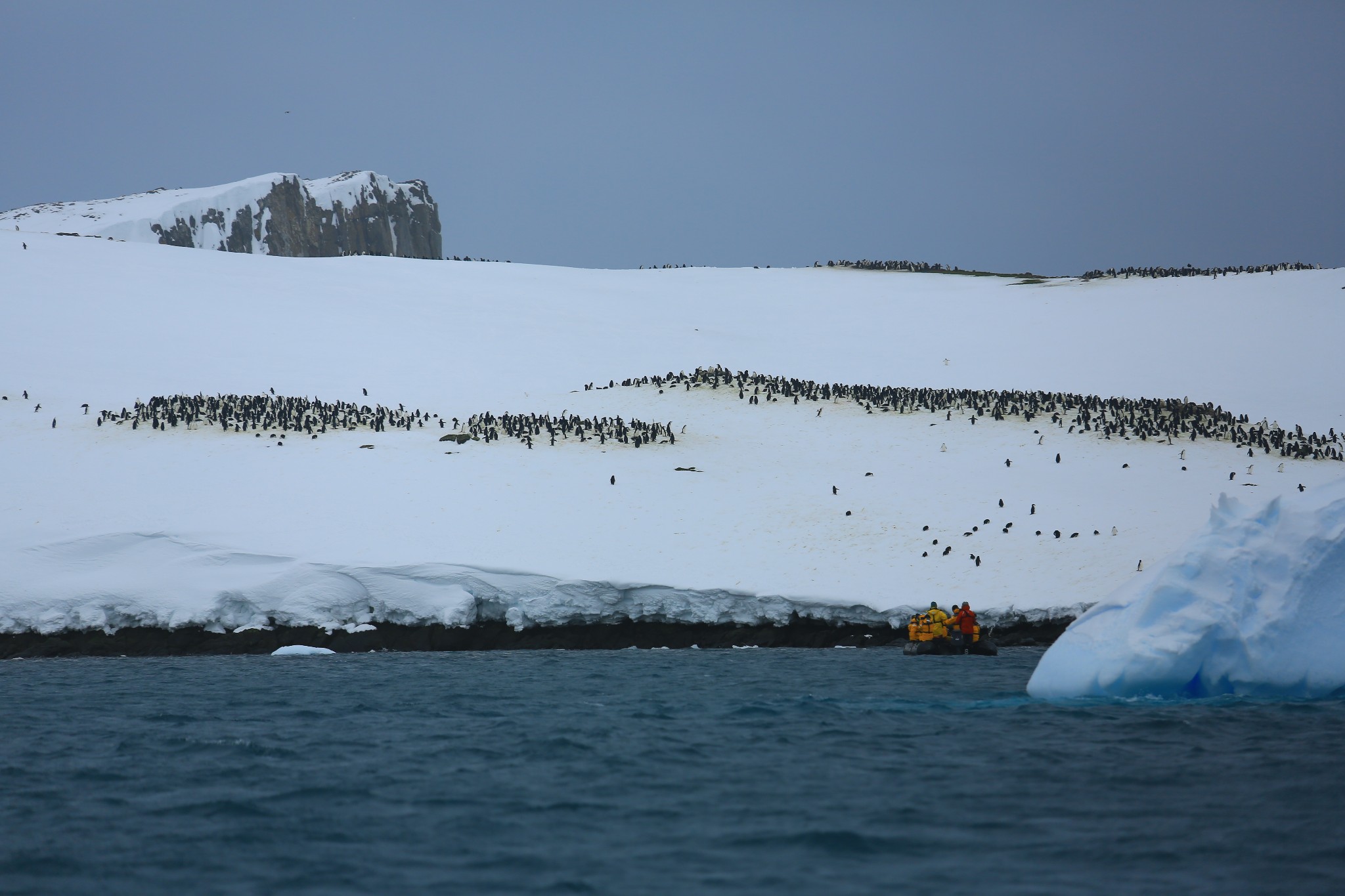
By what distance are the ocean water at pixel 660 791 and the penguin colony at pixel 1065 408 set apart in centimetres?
2084

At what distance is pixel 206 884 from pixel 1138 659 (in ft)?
37.3

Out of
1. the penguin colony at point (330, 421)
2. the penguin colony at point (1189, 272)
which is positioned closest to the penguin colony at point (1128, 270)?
the penguin colony at point (1189, 272)

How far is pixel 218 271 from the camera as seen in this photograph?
182 feet

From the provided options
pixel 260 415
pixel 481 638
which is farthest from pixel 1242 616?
pixel 260 415

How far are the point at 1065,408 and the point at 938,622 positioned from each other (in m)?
17.9

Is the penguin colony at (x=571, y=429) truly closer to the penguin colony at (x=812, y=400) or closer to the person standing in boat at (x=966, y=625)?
the penguin colony at (x=812, y=400)

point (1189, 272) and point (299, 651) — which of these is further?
point (1189, 272)

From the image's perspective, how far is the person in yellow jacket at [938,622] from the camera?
2053 centimetres

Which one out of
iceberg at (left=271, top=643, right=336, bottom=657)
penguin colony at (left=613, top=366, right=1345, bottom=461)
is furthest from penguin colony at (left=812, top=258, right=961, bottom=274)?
Result: iceberg at (left=271, top=643, right=336, bottom=657)

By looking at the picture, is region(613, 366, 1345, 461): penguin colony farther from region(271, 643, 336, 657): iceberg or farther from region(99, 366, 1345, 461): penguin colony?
region(271, 643, 336, 657): iceberg

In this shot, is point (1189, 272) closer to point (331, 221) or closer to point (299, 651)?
point (299, 651)

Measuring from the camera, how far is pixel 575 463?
29844mm

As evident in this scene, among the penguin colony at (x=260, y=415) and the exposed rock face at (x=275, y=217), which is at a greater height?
the exposed rock face at (x=275, y=217)

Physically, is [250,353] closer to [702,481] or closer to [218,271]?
[218,271]
